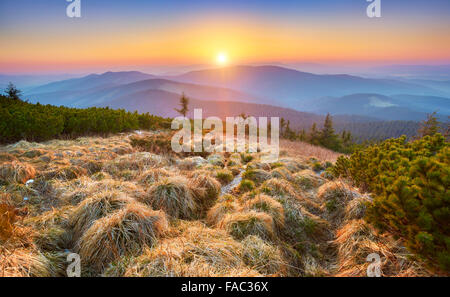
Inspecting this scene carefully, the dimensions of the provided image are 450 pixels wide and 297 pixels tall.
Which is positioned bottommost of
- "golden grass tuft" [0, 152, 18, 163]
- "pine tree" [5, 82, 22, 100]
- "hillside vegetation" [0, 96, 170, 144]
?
"golden grass tuft" [0, 152, 18, 163]

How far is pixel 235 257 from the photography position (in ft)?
9.07

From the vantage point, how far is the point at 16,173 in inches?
200

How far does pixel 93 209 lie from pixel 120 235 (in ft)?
3.22

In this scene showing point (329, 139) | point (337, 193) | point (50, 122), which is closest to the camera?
point (337, 193)

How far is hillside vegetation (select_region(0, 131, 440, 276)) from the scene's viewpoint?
8.56 feet

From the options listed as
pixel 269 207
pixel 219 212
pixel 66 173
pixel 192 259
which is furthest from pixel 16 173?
pixel 269 207

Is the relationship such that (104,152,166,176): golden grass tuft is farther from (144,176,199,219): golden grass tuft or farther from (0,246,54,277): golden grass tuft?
(0,246,54,277): golden grass tuft

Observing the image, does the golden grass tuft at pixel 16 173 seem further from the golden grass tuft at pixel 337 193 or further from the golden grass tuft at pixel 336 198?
the golden grass tuft at pixel 337 193

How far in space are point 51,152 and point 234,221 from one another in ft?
24.7

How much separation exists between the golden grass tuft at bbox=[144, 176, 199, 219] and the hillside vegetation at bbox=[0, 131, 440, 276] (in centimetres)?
2

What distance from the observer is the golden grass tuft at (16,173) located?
4965 mm

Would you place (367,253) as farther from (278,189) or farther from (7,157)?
(7,157)

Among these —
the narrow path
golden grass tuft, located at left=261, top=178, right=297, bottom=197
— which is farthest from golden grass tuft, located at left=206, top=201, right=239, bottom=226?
the narrow path
